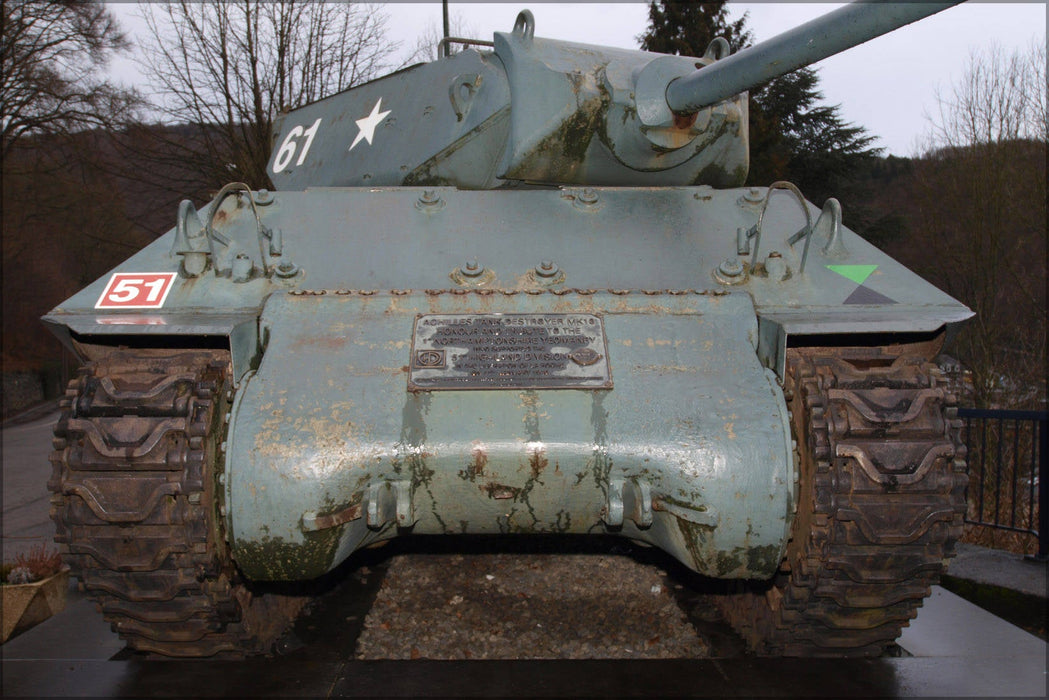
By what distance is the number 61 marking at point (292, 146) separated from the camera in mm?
6020

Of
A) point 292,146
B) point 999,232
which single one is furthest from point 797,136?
point 292,146

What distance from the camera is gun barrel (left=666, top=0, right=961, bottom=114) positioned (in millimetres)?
2920

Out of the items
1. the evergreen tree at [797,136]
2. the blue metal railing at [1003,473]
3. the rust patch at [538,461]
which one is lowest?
the blue metal railing at [1003,473]

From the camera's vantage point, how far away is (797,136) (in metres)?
19.5

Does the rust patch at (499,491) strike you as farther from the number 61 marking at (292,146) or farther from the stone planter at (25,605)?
the number 61 marking at (292,146)

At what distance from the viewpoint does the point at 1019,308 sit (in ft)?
45.1

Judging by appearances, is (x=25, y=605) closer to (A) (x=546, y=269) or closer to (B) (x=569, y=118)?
(A) (x=546, y=269)

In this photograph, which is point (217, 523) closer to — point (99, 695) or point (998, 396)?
point (99, 695)

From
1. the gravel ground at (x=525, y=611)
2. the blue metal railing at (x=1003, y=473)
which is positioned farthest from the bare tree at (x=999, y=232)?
the gravel ground at (x=525, y=611)

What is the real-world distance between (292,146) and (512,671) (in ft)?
14.0

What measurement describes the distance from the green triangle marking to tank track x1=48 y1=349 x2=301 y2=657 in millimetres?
2513

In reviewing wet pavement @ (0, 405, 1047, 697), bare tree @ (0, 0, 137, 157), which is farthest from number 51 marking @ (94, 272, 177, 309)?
bare tree @ (0, 0, 137, 157)

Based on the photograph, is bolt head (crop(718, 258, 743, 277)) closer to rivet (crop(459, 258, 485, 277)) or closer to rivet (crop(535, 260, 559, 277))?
rivet (crop(535, 260, 559, 277))

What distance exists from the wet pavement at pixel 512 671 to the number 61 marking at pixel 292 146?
10.8 feet
